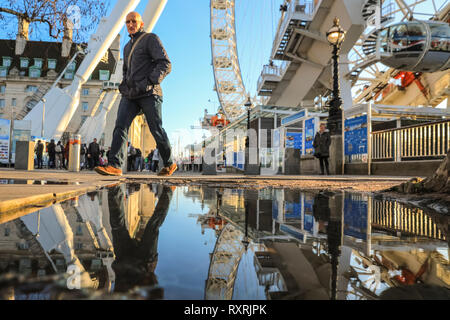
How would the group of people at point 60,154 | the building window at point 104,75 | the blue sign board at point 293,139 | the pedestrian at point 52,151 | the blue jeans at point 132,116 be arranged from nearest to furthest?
the blue jeans at point 132,116
the group of people at point 60,154
the pedestrian at point 52,151
the blue sign board at point 293,139
the building window at point 104,75

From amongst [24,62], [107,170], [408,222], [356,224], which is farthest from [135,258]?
[24,62]

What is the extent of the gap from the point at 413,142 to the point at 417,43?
8243mm

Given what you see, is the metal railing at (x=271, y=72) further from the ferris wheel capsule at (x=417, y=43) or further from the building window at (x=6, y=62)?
the building window at (x=6, y=62)

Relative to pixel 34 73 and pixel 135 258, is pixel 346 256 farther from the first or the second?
pixel 34 73

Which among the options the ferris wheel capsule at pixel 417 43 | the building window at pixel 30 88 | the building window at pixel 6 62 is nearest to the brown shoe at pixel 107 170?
the ferris wheel capsule at pixel 417 43

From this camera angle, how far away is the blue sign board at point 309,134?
13.3m

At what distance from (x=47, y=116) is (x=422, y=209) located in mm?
20638

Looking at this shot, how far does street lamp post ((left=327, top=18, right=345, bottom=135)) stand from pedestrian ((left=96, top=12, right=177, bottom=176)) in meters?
6.46

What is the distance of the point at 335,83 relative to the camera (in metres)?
9.02

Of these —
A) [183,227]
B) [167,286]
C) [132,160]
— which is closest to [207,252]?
[167,286]

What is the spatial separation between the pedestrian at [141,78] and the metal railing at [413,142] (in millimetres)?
7238

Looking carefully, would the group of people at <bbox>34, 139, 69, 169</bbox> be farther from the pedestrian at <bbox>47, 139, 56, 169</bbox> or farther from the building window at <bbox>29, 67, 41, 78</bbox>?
the building window at <bbox>29, 67, 41, 78</bbox>

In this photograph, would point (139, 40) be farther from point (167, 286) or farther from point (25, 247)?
point (167, 286)

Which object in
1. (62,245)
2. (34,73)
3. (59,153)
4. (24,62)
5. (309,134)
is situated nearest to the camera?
(62,245)
